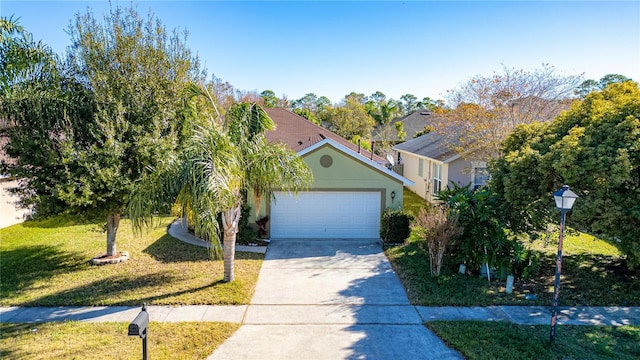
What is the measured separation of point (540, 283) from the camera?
966cm

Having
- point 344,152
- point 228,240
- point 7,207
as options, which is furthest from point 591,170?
point 7,207

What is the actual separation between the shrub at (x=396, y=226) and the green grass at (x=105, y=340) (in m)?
7.48

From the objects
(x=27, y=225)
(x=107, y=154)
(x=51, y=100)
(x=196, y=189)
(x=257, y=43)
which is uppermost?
(x=257, y=43)

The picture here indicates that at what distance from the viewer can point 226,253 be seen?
9352 millimetres

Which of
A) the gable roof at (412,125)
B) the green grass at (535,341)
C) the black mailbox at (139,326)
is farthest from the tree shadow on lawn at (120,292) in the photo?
the gable roof at (412,125)

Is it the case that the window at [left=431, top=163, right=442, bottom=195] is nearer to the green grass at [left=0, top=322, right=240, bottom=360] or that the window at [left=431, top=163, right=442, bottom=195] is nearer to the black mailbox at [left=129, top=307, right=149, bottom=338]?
the green grass at [left=0, top=322, right=240, bottom=360]

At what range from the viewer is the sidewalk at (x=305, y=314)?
7539 mm

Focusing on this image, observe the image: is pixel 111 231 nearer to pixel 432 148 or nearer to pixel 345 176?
pixel 345 176

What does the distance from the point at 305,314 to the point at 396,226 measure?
6392 millimetres

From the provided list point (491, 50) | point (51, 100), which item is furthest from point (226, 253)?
point (491, 50)

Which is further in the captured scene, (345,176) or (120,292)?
(345,176)

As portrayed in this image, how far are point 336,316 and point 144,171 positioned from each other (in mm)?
5965

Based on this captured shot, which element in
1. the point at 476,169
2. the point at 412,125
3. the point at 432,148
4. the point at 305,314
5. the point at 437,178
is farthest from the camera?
the point at 412,125

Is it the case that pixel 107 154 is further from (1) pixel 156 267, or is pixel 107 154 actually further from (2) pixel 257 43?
(2) pixel 257 43
